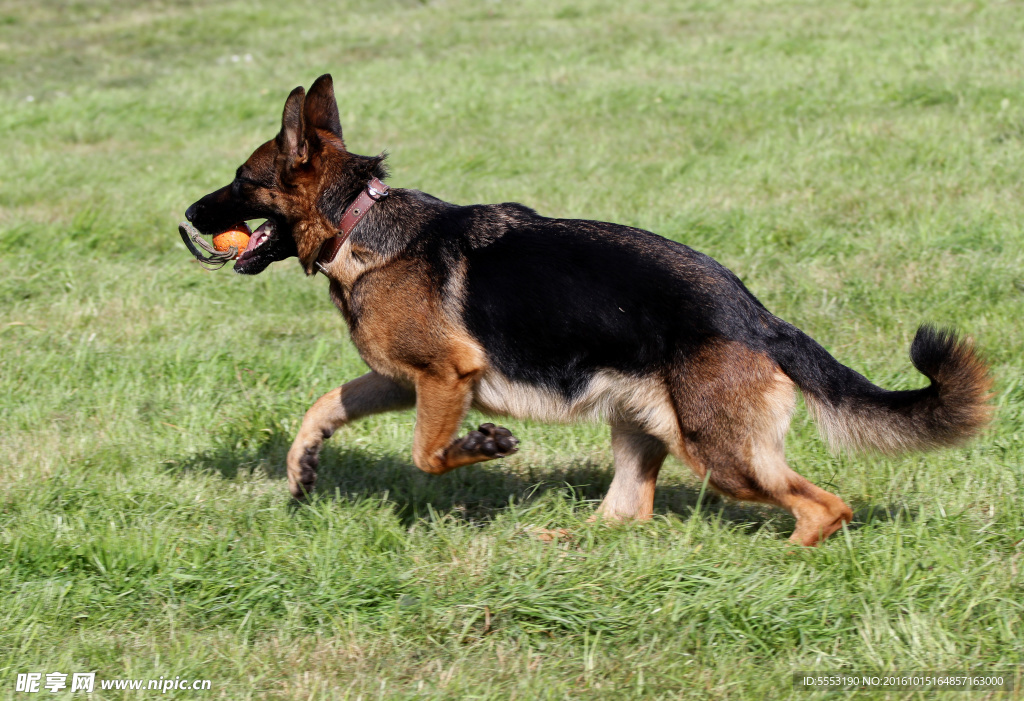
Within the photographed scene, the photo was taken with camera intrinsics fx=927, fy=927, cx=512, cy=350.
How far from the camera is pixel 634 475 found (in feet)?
14.4

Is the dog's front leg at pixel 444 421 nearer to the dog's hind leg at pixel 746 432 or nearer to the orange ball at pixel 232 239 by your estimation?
the dog's hind leg at pixel 746 432

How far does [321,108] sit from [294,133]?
0.32m

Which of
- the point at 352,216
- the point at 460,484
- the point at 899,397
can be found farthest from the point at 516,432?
the point at 899,397

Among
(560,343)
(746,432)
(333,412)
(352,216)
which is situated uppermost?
(352,216)

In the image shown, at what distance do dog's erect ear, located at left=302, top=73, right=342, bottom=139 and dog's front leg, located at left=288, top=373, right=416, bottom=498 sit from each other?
4.02ft

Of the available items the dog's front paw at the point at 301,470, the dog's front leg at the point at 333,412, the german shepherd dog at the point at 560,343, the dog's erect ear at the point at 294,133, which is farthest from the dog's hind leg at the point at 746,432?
the dog's erect ear at the point at 294,133

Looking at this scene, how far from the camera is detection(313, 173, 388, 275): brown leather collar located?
4281 millimetres

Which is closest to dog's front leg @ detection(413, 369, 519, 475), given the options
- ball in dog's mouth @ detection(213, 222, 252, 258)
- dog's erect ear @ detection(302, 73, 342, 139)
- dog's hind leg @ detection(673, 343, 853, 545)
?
dog's hind leg @ detection(673, 343, 853, 545)

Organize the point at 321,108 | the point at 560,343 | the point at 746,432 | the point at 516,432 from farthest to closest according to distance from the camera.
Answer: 1. the point at 516,432
2. the point at 321,108
3. the point at 560,343
4. the point at 746,432

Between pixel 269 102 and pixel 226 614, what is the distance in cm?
1100

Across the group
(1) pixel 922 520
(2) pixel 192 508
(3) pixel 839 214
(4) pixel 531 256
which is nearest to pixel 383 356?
(4) pixel 531 256

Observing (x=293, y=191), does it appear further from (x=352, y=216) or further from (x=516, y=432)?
(x=516, y=432)

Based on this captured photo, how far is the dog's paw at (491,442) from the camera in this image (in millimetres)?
3947

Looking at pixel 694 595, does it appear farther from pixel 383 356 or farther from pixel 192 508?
pixel 192 508
